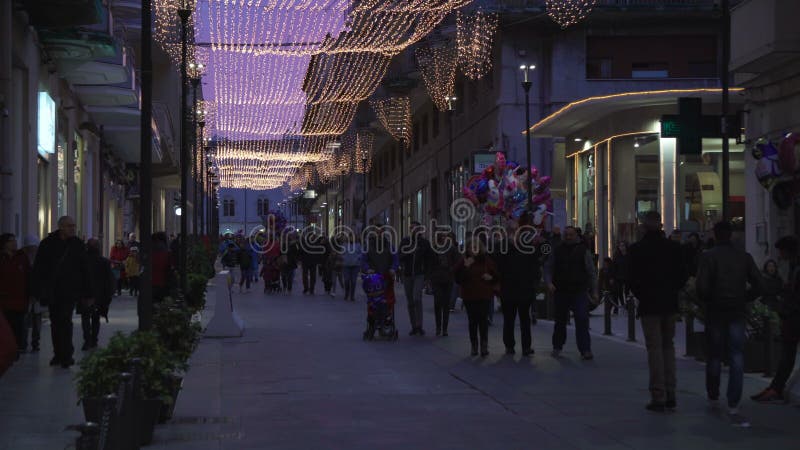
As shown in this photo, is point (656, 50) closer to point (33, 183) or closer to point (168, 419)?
point (33, 183)

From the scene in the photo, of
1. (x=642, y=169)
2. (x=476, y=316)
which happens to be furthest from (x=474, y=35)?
(x=476, y=316)

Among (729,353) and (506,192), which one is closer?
(729,353)

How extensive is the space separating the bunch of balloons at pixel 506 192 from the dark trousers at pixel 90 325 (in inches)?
720

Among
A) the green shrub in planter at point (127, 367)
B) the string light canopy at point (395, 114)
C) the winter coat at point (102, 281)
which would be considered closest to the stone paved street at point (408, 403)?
the green shrub in planter at point (127, 367)

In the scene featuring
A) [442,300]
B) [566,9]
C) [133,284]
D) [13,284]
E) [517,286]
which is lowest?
[133,284]

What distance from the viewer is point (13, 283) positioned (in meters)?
15.3

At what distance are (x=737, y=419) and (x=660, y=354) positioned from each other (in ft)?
3.19

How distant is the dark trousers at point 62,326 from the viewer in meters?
15.3

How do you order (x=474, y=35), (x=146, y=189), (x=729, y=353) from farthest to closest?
(x=474, y=35)
(x=146, y=189)
(x=729, y=353)

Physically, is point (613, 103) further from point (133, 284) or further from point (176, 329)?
point (176, 329)

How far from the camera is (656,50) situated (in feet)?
139

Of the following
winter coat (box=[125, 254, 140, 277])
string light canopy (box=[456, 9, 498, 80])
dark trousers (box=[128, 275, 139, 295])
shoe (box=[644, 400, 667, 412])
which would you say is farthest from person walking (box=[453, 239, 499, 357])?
string light canopy (box=[456, 9, 498, 80])

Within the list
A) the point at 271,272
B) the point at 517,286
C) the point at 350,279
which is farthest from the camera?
the point at 271,272

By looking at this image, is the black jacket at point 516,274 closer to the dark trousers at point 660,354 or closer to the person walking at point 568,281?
the person walking at point 568,281
